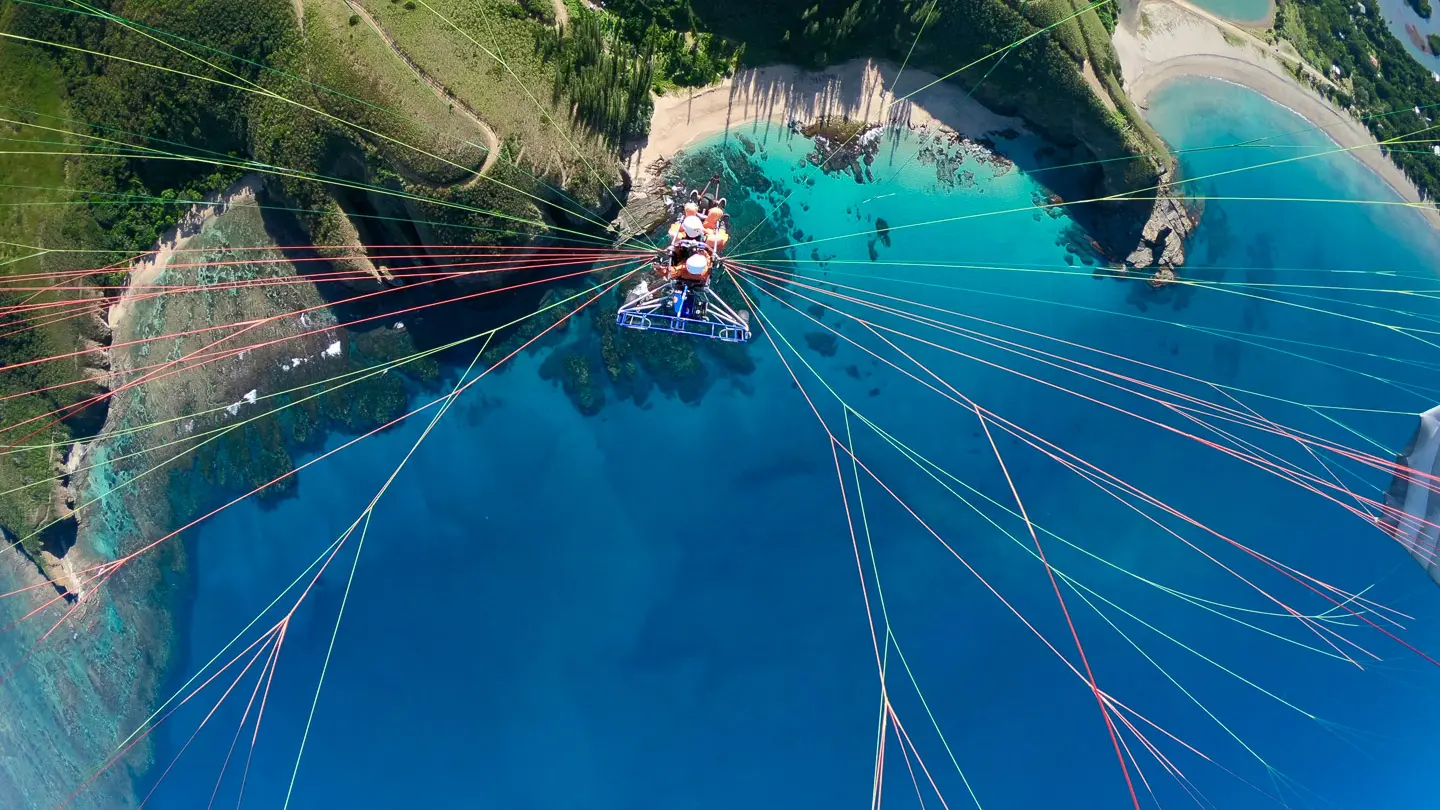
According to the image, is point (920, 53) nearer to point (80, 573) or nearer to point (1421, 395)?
point (1421, 395)

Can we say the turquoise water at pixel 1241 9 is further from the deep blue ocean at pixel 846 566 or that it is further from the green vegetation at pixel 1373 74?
the deep blue ocean at pixel 846 566

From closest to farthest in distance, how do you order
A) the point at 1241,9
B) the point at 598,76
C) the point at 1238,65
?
the point at 598,76 < the point at 1238,65 < the point at 1241,9

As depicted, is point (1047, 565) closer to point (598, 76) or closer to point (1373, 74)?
point (598, 76)

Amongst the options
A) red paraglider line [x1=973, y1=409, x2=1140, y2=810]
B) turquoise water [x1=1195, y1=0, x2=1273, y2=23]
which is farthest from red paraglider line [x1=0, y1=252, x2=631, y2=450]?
turquoise water [x1=1195, y1=0, x2=1273, y2=23]

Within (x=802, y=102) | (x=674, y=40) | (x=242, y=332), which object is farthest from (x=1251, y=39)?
(x=242, y=332)

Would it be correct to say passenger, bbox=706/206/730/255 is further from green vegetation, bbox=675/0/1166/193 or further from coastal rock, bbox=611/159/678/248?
green vegetation, bbox=675/0/1166/193

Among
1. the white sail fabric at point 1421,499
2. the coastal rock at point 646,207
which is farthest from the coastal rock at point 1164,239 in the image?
the coastal rock at point 646,207
